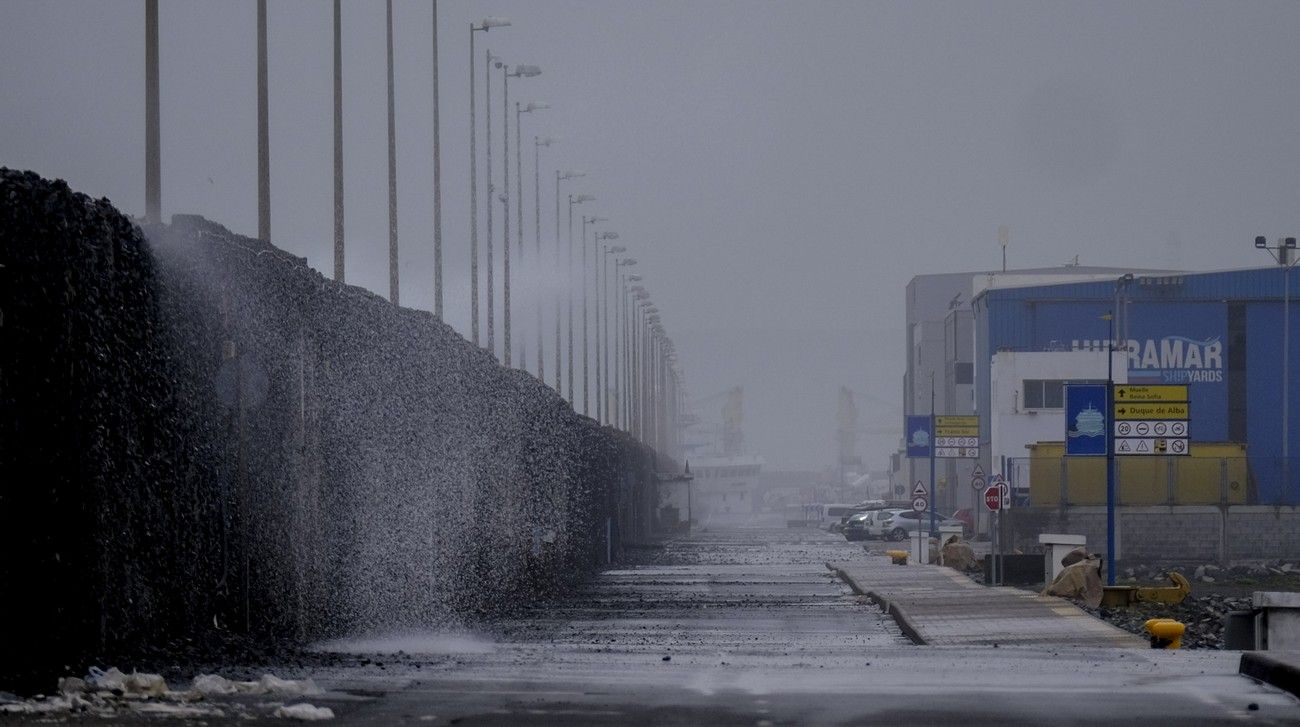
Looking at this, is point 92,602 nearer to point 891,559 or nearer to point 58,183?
point 58,183

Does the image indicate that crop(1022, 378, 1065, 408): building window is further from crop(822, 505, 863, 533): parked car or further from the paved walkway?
crop(822, 505, 863, 533): parked car

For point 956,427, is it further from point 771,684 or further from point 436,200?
point 771,684

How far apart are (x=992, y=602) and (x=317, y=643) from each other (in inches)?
545

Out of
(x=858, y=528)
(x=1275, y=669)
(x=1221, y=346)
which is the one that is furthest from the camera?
(x=858, y=528)

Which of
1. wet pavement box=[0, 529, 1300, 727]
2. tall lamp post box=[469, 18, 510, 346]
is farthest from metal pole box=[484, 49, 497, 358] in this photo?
wet pavement box=[0, 529, 1300, 727]

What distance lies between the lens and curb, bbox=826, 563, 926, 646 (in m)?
24.8

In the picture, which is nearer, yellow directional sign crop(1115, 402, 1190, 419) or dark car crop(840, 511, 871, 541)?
yellow directional sign crop(1115, 402, 1190, 419)

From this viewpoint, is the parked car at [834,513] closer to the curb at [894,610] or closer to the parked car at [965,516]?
the parked car at [965,516]

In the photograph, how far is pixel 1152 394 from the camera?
1363 inches

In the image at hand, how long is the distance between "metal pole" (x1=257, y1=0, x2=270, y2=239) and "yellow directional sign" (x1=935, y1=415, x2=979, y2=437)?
37.7 metres

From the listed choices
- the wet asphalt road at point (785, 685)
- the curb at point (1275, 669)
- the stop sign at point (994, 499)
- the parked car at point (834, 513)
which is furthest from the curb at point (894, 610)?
the parked car at point (834, 513)

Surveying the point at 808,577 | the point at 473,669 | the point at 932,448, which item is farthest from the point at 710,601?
the point at 932,448

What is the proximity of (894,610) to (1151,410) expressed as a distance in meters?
7.03

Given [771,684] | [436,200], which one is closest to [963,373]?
[436,200]
